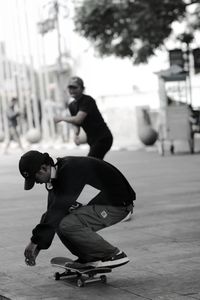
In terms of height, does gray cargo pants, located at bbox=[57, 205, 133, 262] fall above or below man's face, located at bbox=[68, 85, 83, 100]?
below

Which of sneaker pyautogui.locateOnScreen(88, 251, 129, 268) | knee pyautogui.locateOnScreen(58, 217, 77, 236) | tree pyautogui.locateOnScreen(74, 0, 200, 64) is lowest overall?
sneaker pyautogui.locateOnScreen(88, 251, 129, 268)

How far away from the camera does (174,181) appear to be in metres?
14.9

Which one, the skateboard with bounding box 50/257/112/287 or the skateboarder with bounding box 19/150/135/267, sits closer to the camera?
the skateboarder with bounding box 19/150/135/267

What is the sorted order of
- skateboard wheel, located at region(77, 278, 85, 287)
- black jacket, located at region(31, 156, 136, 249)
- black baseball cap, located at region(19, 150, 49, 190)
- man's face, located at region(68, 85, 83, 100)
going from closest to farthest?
black baseball cap, located at region(19, 150, 49, 190)
black jacket, located at region(31, 156, 136, 249)
skateboard wheel, located at region(77, 278, 85, 287)
man's face, located at region(68, 85, 83, 100)

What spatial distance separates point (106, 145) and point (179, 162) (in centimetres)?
876

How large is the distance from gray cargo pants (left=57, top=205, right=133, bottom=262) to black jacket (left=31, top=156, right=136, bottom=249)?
75 millimetres

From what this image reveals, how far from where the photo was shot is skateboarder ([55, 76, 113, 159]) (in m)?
10.7

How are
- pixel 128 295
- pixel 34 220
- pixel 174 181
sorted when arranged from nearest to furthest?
pixel 128 295 → pixel 34 220 → pixel 174 181

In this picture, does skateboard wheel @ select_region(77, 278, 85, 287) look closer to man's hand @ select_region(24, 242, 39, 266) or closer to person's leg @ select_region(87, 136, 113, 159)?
man's hand @ select_region(24, 242, 39, 266)

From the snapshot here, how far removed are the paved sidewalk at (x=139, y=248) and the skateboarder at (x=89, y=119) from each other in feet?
3.07

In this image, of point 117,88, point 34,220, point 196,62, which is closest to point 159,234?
point 34,220

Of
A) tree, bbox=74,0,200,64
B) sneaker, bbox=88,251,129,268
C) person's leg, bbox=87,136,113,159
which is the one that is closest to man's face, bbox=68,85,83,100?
person's leg, bbox=87,136,113,159

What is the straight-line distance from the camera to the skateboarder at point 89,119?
10.7 metres

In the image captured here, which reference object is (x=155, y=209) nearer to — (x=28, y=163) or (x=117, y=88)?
(x=28, y=163)
